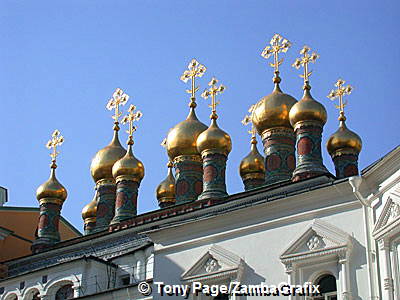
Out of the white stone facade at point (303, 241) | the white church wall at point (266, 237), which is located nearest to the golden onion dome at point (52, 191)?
the white stone facade at point (303, 241)

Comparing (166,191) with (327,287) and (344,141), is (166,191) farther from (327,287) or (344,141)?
(327,287)

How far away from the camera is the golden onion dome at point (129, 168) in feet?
86.5

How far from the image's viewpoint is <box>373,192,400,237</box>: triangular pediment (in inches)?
500

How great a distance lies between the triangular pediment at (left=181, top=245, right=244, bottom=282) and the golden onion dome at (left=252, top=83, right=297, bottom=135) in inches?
384

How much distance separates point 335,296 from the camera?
1330 cm

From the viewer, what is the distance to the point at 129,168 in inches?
1038

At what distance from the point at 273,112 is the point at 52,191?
772 centimetres

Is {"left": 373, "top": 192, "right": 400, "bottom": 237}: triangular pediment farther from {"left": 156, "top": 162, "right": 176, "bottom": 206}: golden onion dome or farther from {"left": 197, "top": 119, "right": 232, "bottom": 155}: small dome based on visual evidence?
{"left": 156, "top": 162, "right": 176, "bottom": 206}: golden onion dome

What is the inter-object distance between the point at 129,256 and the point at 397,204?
30.3 feet

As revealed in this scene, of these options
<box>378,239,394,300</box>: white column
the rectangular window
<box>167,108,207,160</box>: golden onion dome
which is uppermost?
<box>167,108,207,160</box>: golden onion dome

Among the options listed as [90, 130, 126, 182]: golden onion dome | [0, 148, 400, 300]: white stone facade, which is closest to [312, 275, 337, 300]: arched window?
[0, 148, 400, 300]: white stone facade
